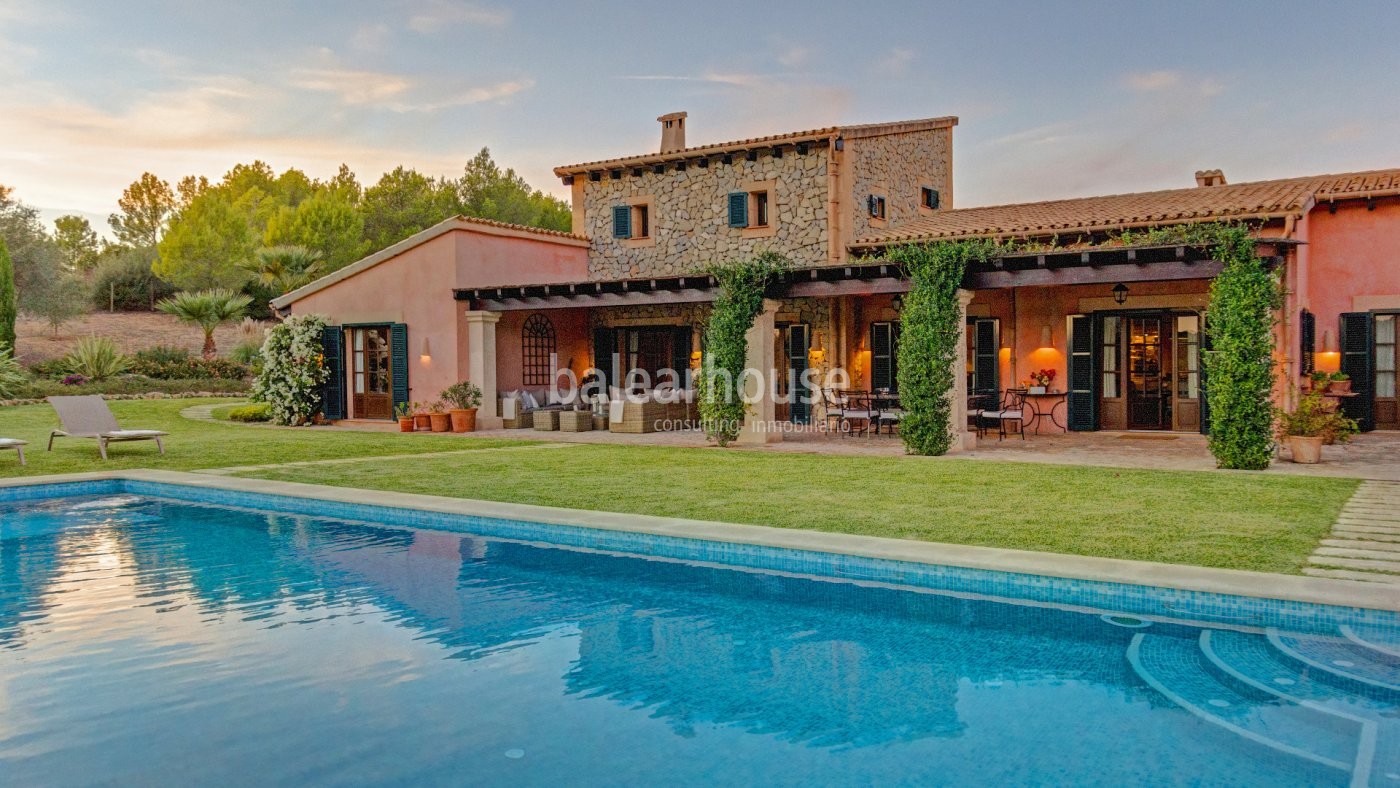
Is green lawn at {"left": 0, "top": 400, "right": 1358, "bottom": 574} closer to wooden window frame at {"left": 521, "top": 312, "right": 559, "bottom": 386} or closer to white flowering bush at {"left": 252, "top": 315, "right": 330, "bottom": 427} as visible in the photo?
white flowering bush at {"left": 252, "top": 315, "right": 330, "bottom": 427}

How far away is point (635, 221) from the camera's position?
64.2 feet

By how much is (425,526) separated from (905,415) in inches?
260

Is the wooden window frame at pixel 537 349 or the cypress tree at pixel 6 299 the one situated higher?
the cypress tree at pixel 6 299

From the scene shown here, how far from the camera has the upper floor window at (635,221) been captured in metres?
19.5

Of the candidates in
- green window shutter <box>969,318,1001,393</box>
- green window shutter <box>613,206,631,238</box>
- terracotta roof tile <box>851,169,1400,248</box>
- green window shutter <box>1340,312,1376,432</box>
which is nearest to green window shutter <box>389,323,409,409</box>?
green window shutter <box>613,206,631,238</box>

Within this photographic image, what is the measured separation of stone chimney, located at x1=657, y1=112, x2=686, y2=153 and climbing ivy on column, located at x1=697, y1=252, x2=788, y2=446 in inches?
289

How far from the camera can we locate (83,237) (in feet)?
188

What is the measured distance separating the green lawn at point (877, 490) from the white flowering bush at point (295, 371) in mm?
4304

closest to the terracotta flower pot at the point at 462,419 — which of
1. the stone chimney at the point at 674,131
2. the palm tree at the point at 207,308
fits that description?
the stone chimney at the point at 674,131

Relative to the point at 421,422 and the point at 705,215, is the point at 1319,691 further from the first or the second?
the point at 705,215

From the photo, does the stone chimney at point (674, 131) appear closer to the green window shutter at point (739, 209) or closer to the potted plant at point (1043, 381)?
the green window shutter at point (739, 209)

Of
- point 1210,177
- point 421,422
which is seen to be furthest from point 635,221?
point 1210,177

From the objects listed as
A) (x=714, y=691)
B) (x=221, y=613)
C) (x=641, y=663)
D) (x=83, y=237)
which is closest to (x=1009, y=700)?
A: (x=714, y=691)

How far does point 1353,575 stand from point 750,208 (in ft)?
45.5
